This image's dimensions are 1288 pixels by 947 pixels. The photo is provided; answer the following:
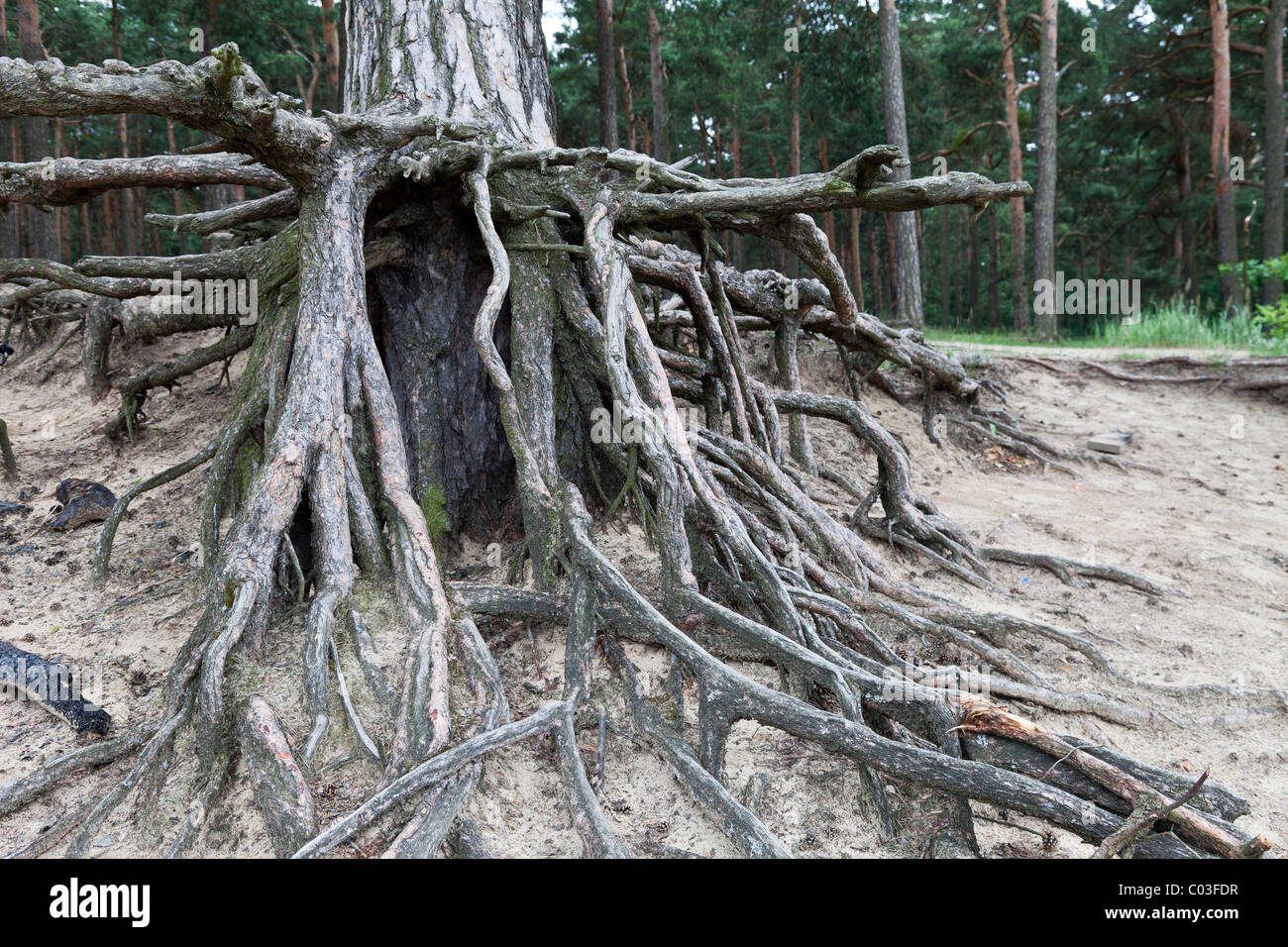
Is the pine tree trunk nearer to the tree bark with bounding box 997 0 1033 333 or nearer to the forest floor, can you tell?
the forest floor

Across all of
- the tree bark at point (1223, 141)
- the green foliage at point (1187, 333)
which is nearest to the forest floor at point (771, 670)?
the green foliage at point (1187, 333)

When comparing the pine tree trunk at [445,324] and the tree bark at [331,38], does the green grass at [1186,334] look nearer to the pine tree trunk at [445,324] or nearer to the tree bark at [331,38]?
the pine tree trunk at [445,324]

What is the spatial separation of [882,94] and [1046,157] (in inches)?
143

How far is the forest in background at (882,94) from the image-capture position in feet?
48.1

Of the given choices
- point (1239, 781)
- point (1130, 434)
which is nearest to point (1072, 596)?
point (1239, 781)

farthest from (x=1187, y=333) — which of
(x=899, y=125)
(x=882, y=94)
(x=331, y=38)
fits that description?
(x=331, y=38)

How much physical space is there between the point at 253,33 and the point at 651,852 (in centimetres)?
1663

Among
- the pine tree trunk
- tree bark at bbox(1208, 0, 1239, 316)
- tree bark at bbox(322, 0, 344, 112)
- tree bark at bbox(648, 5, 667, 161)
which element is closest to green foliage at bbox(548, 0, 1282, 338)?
tree bark at bbox(648, 5, 667, 161)

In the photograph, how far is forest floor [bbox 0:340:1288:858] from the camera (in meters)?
2.53

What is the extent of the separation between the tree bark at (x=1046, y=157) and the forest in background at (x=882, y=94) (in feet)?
0.17

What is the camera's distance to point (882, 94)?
1625 cm

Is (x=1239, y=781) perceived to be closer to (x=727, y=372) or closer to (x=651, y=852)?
(x=651, y=852)

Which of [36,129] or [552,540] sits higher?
[36,129]

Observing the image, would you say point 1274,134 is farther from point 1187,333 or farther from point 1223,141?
point 1187,333
